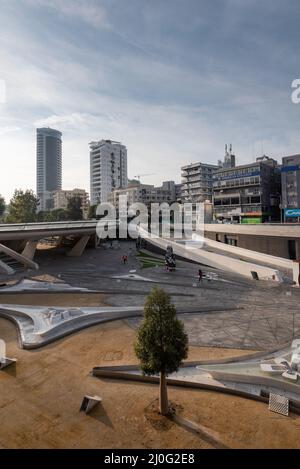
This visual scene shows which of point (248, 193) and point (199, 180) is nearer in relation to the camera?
point (248, 193)

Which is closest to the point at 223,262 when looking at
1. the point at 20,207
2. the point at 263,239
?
the point at 263,239

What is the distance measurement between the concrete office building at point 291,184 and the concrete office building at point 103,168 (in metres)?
91.4

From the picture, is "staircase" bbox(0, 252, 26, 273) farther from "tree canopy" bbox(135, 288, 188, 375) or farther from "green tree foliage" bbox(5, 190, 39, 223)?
"green tree foliage" bbox(5, 190, 39, 223)

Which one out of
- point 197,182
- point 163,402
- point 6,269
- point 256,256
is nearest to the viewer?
point 163,402

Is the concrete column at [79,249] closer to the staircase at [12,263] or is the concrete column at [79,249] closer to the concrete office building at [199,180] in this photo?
the staircase at [12,263]

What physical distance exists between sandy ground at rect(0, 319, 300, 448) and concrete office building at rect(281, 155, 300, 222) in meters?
64.1

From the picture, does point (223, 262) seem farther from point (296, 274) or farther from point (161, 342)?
point (161, 342)

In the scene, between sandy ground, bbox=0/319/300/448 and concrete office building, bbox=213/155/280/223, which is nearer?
sandy ground, bbox=0/319/300/448

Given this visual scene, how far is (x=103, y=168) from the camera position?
478 feet

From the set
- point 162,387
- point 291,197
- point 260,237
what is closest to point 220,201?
point 291,197

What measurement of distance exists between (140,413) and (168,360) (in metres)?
2.38

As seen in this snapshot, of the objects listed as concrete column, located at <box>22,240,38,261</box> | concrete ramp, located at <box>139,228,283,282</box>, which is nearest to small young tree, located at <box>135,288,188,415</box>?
concrete ramp, located at <box>139,228,283,282</box>

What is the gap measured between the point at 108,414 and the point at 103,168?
142 m

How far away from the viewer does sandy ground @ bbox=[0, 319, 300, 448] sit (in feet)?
30.9
